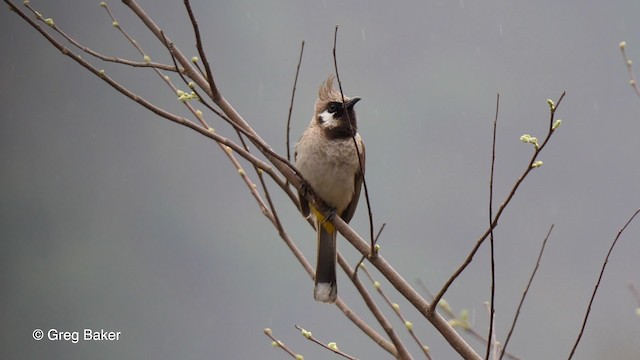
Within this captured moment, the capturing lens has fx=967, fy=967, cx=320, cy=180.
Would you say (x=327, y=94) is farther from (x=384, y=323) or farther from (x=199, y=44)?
(x=384, y=323)

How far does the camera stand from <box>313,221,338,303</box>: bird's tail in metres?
3.74

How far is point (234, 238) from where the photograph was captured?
62.8 meters

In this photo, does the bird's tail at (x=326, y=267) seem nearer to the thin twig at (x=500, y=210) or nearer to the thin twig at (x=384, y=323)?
the thin twig at (x=384, y=323)

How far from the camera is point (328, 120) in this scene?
4.59 m

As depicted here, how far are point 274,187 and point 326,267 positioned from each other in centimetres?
4788

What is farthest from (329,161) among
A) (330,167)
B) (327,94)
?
(327,94)

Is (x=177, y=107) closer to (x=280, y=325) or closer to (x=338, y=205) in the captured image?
(x=280, y=325)

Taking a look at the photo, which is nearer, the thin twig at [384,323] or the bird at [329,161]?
the thin twig at [384,323]

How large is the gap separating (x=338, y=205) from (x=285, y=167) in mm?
1269

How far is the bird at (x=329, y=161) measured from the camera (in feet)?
14.4

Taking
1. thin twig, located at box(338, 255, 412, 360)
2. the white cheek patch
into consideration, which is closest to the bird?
the white cheek patch

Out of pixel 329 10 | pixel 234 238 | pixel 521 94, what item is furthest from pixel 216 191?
pixel 521 94

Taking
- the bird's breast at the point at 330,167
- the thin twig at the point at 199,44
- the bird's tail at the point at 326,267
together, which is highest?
the bird's breast at the point at 330,167

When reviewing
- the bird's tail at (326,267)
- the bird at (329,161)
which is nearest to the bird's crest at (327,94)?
the bird at (329,161)
